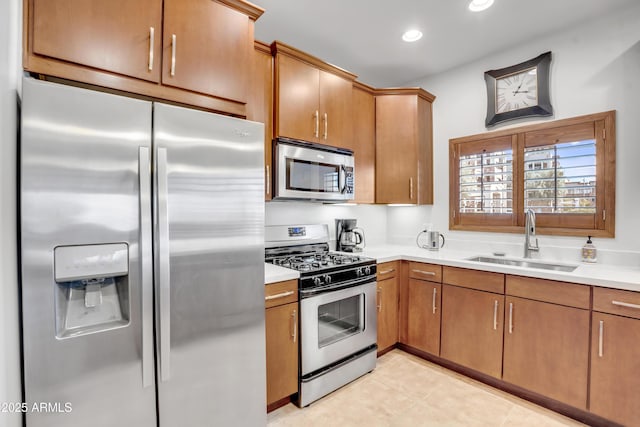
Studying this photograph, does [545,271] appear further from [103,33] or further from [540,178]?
[103,33]

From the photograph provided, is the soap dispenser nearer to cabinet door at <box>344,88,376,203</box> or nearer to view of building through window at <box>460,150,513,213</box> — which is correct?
view of building through window at <box>460,150,513,213</box>

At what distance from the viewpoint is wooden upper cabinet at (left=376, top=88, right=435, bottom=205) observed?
2.99m

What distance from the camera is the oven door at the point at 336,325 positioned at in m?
2.01

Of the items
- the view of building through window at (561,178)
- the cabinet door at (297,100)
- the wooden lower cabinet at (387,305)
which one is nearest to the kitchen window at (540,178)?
the view of building through window at (561,178)

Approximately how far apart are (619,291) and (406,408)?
4.72 feet

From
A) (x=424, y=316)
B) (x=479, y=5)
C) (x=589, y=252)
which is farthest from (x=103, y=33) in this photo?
(x=589, y=252)

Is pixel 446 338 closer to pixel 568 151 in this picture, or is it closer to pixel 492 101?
pixel 568 151

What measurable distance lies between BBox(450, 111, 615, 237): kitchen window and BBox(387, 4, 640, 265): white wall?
68mm

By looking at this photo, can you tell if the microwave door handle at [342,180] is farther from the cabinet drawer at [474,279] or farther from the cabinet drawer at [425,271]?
the cabinet drawer at [474,279]

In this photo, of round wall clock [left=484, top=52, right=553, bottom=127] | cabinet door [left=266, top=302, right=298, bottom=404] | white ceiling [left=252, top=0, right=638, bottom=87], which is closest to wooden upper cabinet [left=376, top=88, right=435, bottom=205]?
white ceiling [left=252, top=0, right=638, bottom=87]

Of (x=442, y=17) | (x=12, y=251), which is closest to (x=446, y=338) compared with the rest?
(x=442, y=17)

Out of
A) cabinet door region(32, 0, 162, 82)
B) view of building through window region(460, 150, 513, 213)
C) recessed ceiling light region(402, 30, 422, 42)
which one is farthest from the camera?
view of building through window region(460, 150, 513, 213)

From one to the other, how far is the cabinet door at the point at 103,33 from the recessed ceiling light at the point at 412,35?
1.83 m

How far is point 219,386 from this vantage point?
4.83 feet
